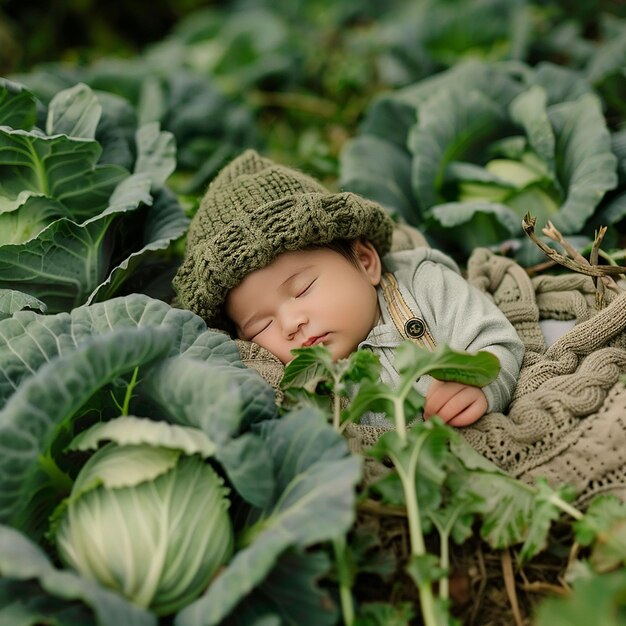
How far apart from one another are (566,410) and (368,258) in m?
0.74

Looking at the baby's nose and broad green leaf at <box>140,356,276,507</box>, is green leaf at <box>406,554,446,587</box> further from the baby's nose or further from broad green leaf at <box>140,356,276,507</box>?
the baby's nose

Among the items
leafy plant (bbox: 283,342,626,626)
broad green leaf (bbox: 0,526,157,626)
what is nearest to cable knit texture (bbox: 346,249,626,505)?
leafy plant (bbox: 283,342,626,626)

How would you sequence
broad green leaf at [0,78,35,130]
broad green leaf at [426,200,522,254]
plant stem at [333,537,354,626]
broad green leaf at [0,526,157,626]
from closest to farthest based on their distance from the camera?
broad green leaf at [0,526,157,626]
plant stem at [333,537,354,626]
broad green leaf at [0,78,35,130]
broad green leaf at [426,200,522,254]

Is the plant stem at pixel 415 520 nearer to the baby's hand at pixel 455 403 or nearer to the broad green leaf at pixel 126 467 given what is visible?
the baby's hand at pixel 455 403

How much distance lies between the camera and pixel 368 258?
84.8 inches

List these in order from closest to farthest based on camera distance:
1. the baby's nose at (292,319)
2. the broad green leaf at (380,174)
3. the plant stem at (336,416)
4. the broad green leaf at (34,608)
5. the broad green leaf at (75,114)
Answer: the broad green leaf at (34,608), the plant stem at (336,416), the baby's nose at (292,319), the broad green leaf at (75,114), the broad green leaf at (380,174)

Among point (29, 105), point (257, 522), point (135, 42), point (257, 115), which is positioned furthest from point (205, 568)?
point (135, 42)

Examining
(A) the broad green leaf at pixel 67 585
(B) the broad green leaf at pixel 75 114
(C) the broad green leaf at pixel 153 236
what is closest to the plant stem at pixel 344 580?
(A) the broad green leaf at pixel 67 585

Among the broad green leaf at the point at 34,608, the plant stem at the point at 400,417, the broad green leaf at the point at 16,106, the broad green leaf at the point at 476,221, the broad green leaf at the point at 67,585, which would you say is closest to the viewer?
the broad green leaf at the point at 67,585

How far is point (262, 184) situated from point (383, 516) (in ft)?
3.37

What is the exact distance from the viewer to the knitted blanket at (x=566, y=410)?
1.67 meters

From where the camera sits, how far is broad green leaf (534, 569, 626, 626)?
1062 mm

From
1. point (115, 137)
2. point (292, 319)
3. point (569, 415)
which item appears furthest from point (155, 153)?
point (569, 415)

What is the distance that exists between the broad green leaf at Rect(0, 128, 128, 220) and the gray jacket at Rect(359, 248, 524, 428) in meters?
1.01
